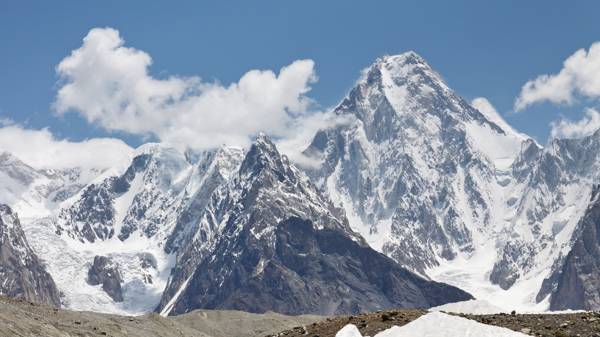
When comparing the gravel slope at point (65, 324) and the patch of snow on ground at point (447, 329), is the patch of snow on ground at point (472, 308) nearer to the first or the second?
the patch of snow on ground at point (447, 329)

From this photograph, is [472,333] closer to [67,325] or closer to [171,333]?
[67,325]

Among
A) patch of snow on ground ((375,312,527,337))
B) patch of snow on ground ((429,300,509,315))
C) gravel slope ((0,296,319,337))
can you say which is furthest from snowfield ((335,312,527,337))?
gravel slope ((0,296,319,337))

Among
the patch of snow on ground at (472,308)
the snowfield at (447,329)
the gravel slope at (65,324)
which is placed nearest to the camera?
the snowfield at (447,329)

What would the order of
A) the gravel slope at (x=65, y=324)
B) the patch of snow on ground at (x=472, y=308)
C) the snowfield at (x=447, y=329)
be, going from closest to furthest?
the snowfield at (x=447, y=329), the patch of snow on ground at (x=472, y=308), the gravel slope at (x=65, y=324)

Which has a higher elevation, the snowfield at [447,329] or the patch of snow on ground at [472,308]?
A: the patch of snow on ground at [472,308]

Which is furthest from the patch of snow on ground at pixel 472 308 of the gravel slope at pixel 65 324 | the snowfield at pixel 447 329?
the gravel slope at pixel 65 324

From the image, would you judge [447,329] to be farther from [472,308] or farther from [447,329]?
[472,308]

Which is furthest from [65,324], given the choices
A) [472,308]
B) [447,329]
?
[447,329]

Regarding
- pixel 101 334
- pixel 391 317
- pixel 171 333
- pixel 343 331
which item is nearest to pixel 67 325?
pixel 101 334

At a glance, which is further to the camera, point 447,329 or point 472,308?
point 472,308

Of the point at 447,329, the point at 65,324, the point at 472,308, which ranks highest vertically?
the point at 65,324

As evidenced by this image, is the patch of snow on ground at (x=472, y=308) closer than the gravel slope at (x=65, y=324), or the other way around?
the patch of snow on ground at (x=472, y=308)

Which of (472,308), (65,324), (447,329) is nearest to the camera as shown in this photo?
(447,329)

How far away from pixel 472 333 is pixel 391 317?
16238mm
